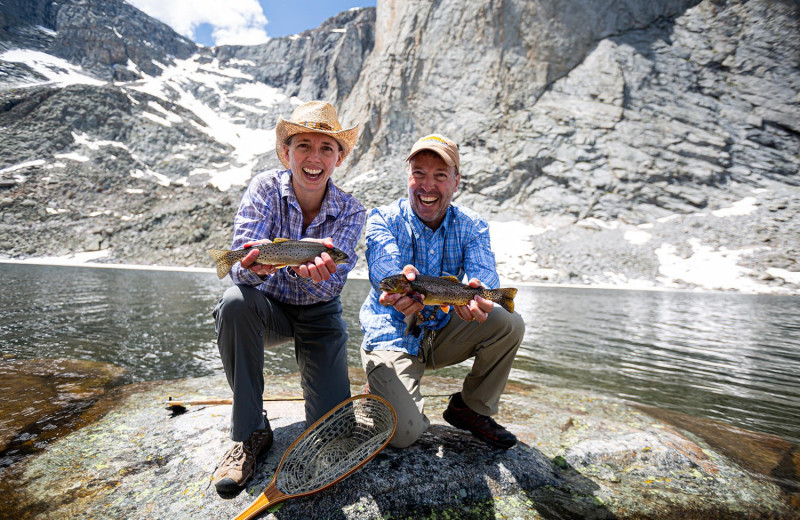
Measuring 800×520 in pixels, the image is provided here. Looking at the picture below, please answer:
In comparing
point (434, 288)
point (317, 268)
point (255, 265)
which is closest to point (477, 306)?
point (434, 288)

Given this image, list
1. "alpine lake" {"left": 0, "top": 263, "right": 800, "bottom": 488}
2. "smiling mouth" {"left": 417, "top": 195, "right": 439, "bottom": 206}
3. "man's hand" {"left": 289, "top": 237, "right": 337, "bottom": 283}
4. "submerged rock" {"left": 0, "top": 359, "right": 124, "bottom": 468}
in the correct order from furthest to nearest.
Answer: "alpine lake" {"left": 0, "top": 263, "right": 800, "bottom": 488} < "smiling mouth" {"left": 417, "top": 195, "right": 439, "bottom": 206} < "submerged rock" {"left": 0, "top": 359, "right": 124, "bottom": 468} < "man's hand" {"left": 289, "top": 237, "right": 337, "bottom": 283}

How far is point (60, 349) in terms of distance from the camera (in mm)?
9602

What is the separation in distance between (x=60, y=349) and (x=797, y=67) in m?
93.4

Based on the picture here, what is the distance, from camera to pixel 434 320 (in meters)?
4.37

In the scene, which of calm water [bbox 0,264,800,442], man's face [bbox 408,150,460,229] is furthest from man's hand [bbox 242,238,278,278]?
calm water [bbox 0,264,800,442]

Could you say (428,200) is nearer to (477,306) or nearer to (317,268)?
(477,306)

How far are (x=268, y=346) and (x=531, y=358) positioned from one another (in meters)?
8.91

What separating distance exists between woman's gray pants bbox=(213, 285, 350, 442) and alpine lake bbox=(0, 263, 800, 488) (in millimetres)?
2432

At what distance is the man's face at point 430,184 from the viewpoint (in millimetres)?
4281

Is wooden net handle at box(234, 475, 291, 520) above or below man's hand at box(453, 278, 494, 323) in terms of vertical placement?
below

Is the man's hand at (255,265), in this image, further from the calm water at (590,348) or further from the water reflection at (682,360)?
the water reflection at (682,360)

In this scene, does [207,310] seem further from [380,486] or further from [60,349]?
[380,486]

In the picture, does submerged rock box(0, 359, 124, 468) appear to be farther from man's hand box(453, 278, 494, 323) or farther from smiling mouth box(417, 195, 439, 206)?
smiling mouth box(417, 195, 439, 206)

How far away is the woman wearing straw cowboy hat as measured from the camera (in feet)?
12.4
